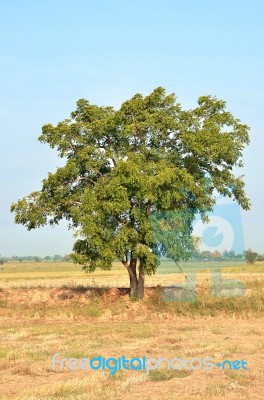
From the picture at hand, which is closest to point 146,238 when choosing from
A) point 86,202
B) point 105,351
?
point 86,202

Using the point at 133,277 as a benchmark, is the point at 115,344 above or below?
below

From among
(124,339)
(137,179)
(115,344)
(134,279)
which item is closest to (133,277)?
(134,279)

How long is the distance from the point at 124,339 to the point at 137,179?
764 centimetres

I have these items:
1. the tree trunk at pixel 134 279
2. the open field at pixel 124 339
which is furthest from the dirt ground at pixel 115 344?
the tree trunk at pixel 134 279

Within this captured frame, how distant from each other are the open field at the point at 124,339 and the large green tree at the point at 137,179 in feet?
A: 7.32

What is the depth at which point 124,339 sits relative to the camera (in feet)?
53.5

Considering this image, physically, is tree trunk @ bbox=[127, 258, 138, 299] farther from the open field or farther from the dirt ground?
the dirt ground

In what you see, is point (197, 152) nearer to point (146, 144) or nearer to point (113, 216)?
point (146, 144)

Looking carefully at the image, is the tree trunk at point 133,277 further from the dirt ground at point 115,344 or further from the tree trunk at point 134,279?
the dirt ground at point 115,344

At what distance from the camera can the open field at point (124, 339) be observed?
397 inches

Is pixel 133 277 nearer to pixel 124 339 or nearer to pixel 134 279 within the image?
pixel 134 279

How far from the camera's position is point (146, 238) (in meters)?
A: 22.9

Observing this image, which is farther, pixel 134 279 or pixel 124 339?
pixel 134 279

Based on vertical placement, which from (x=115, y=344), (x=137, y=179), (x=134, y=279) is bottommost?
(x=115, y=344)
